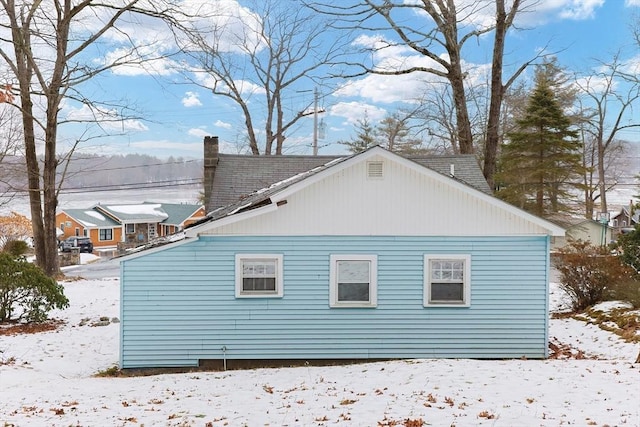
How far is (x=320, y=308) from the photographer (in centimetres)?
980

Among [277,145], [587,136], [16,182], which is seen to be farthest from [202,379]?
[587,136]

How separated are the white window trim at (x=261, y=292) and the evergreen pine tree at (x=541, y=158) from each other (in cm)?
2351

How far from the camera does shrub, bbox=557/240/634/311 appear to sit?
14.2 m

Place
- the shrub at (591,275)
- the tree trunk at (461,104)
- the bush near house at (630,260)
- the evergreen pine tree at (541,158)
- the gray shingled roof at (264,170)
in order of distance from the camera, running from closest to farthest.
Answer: the gray shingled roof at (264,170) → the bush near house at (630,260) → the shrub at (591,275) → the tree trunk at (461,104) → the evergreen pine tree at (541,158)

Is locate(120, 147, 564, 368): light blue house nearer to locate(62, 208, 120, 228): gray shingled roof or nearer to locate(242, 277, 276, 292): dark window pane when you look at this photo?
locate(242, 277, 276, 292): dark window pane

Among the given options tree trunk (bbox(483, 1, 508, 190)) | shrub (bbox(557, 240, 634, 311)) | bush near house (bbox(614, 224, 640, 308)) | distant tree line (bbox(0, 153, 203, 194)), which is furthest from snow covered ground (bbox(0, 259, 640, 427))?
distant tree line (bbox(0, 153, 203, 194))

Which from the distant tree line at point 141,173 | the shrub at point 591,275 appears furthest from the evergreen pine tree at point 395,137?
the shrub at point 591,275

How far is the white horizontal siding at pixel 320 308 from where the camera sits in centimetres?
966

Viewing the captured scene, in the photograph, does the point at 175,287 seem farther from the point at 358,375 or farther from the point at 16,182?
the point at 16,182

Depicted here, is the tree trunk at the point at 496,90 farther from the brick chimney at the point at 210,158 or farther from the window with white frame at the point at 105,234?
the window with white frame at the point at 105,234

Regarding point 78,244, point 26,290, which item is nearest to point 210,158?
point 26,290

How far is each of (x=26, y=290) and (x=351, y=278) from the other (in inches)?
352

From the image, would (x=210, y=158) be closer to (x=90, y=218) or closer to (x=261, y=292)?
(x=261, y=292)

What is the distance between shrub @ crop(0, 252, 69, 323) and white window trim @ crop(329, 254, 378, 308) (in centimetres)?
787
